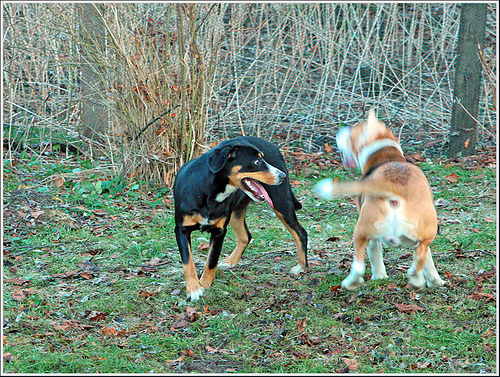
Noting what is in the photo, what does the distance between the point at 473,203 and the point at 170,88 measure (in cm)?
429

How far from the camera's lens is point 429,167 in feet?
27.2

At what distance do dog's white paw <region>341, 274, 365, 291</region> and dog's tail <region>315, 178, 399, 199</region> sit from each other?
719mm

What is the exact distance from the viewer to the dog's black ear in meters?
4.28

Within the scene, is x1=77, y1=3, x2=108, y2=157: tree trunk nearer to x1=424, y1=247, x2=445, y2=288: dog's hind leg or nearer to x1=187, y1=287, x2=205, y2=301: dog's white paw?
x1=187, y1=287, x2=205, y2=301: dog's white paw

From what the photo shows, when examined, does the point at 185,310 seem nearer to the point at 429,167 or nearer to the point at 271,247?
the point at 271,247

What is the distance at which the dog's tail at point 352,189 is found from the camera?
3.46 m

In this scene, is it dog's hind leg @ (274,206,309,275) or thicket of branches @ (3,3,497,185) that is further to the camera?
thicket of branches @ (3,3,497,185)

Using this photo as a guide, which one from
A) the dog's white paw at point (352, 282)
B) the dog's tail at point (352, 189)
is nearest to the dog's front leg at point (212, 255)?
the dog's white paw at point (352, 282)

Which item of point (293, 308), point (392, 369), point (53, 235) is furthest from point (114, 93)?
point (392, 369)

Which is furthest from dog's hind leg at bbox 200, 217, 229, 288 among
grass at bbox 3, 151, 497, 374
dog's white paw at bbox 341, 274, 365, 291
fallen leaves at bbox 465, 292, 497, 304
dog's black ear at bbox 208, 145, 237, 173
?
fallen leaves at bbox 465, 292, 497, 304

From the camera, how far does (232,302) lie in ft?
14.0

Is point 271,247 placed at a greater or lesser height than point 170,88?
lesser

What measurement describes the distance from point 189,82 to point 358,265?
4178 millimetres

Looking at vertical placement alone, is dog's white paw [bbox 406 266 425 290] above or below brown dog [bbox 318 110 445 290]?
below
